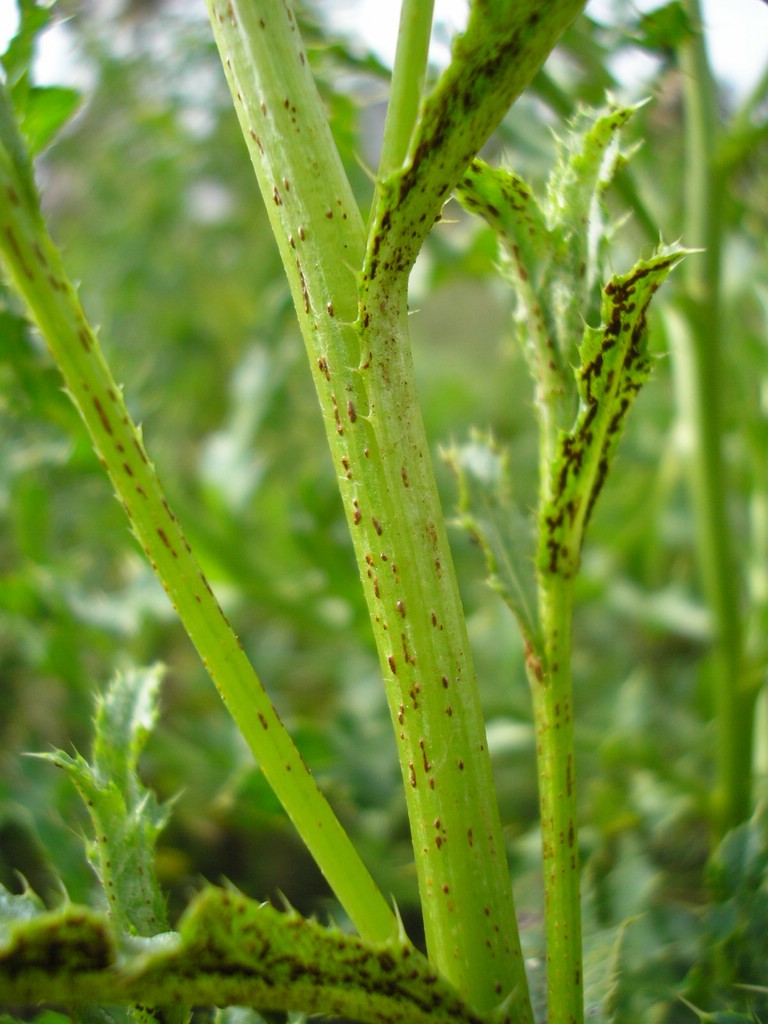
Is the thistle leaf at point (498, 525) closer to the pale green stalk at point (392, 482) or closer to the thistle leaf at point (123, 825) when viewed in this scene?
A: the pale green stalk at point (392, 482)

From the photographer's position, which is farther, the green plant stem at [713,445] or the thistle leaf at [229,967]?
the green plant stem at [713,445]

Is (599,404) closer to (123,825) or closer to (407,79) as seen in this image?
(407,79)

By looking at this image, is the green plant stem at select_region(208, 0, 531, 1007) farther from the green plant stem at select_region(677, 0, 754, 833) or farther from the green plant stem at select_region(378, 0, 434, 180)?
the green plant stem at select_region(677, 0, 754, 833)

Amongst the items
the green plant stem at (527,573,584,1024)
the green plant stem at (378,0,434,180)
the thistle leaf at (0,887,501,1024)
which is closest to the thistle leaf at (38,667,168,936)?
the thistle leaf at (0,887,501,1024)

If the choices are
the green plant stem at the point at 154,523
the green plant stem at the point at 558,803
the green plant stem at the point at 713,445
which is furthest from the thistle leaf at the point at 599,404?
the green plant stem at the point at 713,445

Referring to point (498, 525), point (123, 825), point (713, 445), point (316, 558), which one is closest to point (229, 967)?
point (123, 825)

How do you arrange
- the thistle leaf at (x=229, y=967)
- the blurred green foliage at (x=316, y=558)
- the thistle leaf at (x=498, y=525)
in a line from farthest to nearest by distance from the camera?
the blurred green foliage at (x=316, y=558), the thistle leaf at (x=498, y=525), the thistle leaf at (x=229, y=967)

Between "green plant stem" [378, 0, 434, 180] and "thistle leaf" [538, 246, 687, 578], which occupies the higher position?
"green plant stem" [378, 0, 434, 180]
